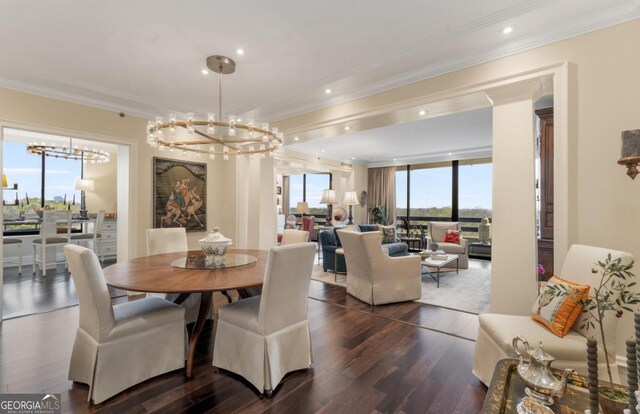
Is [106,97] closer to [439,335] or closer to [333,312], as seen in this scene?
[333,312]

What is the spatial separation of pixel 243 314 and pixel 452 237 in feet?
18.7

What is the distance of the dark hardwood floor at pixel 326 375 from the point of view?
1950 millimetres

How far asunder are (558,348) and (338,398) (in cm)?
139

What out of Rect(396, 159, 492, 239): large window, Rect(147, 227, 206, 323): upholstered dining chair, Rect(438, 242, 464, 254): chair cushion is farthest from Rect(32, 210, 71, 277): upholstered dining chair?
Rect(396, 159, 492, 239): large window

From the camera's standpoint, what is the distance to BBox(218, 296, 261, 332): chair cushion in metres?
2.15

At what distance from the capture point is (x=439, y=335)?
2994mm

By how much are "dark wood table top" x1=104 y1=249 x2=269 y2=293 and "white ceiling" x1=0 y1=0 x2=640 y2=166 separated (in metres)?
2.02

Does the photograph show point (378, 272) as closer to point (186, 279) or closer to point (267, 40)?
point (186, 279)

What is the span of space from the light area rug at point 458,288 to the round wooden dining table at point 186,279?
2548 millimetres

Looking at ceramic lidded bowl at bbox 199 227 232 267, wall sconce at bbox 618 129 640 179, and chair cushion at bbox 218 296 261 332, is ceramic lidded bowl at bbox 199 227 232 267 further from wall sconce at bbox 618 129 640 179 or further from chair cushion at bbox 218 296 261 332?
wall sconce at bbox 618 129 640 179

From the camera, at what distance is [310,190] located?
1181 centimetres

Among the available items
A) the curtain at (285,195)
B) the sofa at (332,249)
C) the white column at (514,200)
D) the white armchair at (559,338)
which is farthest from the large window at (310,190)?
the white armchair at (559,338)

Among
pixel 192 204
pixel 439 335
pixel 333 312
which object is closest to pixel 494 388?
pixel 439 335

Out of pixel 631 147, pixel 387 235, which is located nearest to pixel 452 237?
pixel 387 235
